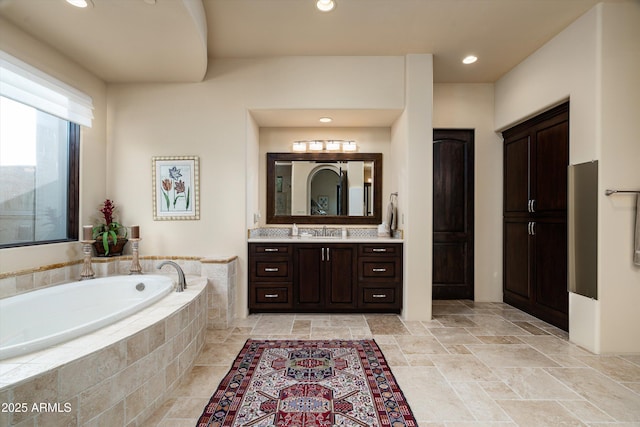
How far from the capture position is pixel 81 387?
4.30 ft

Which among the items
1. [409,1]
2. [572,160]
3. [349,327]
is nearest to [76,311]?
[349,327]

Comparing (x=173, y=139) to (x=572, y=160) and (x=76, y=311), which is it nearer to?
(x=76, y=311)

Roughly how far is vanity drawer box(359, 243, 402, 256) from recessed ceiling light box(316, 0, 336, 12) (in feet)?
7.27

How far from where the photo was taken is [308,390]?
76.4 inches

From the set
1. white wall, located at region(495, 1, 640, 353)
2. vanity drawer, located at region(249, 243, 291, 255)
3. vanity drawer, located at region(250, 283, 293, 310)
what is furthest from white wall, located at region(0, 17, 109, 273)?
white wall, located at region(495, 1, 640, 353)

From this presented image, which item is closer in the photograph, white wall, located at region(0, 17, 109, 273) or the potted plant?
white wall, located at region(0, 17, 109, 273)

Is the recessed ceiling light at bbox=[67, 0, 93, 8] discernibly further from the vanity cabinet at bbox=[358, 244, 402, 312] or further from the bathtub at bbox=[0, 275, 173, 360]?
the vanity cabinet at bbox=[358, 244, 402, 312]

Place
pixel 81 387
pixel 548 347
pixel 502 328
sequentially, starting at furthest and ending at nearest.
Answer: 1. pixel 502 328
2. pixel 548 347
3. pixel 81 387

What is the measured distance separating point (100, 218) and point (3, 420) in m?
2.57

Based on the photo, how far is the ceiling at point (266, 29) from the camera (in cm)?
224

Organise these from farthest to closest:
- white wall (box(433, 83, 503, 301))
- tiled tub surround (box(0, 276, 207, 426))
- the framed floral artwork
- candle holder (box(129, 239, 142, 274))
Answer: white wall (box(433, 83, 503, 301))
the framed floral artwork
candle holder (box(129, 239, 142, 274))
tiled tub surround (box(0, 276, 207, 426))

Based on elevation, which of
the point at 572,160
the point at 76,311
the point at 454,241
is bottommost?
the point at 76,311

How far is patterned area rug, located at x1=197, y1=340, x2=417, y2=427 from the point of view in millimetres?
1671

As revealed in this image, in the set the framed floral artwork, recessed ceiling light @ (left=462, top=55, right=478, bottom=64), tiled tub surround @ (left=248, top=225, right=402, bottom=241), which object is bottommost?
tiled tub surround @ (left=248, top=225, right=402, bottom=241)
